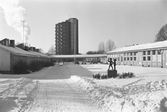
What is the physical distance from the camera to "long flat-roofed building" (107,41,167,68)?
2690 cm

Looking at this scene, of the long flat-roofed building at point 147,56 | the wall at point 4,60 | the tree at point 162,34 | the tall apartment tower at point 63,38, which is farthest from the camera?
the tall apartment tower at point 63,38

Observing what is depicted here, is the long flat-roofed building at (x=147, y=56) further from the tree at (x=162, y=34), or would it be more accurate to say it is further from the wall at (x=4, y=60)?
the wall at (x=4, y=60)

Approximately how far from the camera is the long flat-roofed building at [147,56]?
26.9 m

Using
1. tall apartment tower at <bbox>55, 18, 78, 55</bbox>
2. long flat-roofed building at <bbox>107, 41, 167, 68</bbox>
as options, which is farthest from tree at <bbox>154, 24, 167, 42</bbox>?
tall apartment tower at <bbox>55, 18, 78, 55</bbox>

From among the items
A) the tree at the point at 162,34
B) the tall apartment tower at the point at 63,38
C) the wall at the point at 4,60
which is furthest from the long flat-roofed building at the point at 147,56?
the tall apartment tower at the point at 63,38

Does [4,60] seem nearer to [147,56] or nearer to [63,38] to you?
[147,56]

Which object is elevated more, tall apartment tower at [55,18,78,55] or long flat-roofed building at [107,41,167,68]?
tall apartment tower at [55,18,78,55]

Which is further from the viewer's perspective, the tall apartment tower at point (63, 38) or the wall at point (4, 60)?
the tall apartment tower at point (63, 38)

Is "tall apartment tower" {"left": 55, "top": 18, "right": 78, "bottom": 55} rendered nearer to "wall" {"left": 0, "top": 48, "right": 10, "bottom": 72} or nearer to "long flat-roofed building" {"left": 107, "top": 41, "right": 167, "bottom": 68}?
"long flat-roofed building" {"left": 107, "top": 41, "right": 167, "bottom": 68}

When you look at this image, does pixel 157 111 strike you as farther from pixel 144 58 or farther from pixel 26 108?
pixel 144 58

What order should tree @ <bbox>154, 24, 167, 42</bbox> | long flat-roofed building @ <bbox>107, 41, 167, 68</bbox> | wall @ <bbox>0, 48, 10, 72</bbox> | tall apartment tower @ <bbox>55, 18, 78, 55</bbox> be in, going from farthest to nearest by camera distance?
tall apartment tower @ <bbox>55, 18, 78, 55</bbox> < tree @ <bbox>154, 24, 167, 42</bbox> < long flat-roofed building @ <bbox>107, 41, 167, 68</bbox> < wall @ <bbox>0, 48, 10, 72</bbox>

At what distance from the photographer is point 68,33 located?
373 feet

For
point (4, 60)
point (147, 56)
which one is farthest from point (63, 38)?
point (4, 60)

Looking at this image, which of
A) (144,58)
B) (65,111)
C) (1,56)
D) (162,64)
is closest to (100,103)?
(65,111)
